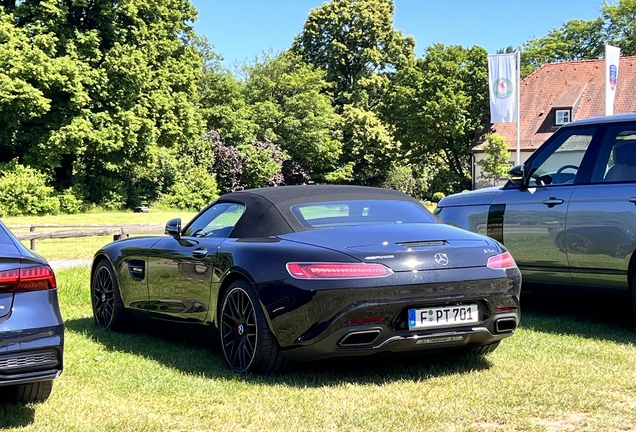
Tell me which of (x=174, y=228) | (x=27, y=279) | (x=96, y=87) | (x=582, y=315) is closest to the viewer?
(x=27, y=279)

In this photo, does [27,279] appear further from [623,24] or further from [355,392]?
[623,24]

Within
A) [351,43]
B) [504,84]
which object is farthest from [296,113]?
[504,84]

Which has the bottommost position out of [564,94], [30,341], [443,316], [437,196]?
[437,196]

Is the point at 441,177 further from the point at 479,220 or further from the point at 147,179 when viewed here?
the point at 479,220

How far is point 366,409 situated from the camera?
4512mm

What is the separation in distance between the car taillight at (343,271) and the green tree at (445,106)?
4945 cm

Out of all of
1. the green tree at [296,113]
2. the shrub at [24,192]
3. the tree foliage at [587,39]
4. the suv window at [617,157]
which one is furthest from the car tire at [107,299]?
the tree foliage at [587,39]

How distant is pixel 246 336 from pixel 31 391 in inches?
57.8

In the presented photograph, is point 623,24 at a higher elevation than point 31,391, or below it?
higher

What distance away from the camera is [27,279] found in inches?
168

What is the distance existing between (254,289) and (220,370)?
0.79 meters

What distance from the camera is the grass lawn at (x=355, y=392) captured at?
4.28m

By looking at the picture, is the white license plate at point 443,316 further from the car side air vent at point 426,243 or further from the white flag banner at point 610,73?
the white flag banner at point 610,73

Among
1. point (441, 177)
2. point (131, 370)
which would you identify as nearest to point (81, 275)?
point (131, 370)
